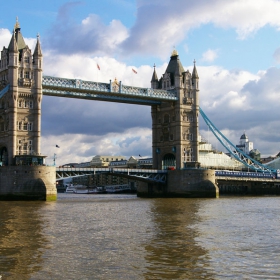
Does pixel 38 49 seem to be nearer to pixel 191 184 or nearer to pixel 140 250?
pixel 191 184

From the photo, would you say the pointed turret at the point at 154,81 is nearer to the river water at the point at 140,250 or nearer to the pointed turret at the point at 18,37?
the pointed turret at the point at 18,37

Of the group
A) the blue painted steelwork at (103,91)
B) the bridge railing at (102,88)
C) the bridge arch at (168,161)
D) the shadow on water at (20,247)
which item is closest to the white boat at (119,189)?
the bridge arch at (168,161)

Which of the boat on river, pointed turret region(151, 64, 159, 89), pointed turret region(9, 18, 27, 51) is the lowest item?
the boat on river

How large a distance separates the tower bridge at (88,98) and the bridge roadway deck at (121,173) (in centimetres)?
30

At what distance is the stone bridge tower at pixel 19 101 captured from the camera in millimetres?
82012

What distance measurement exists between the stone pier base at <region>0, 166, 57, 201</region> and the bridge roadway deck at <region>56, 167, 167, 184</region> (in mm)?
5342

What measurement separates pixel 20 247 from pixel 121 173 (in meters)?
66.2

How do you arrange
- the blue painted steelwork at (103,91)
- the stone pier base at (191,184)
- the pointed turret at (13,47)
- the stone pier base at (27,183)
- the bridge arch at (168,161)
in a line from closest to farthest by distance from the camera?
the stone pier base at (27,183) → the pointed turret at (13,47) → the blue painted steelwork at (103,91) → the stone pier base at (191,184) → the bridge arch at (168,161)

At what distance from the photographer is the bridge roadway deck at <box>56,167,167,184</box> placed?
84.7 m

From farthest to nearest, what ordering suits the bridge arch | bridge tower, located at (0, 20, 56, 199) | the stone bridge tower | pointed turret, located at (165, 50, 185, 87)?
the bridge arch → pointed turret, located at (165, 50, 185, 87) → the stone bridge tower → bridge tower, located at (0, 20, 56, 199)

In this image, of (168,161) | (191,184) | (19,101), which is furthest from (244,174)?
(19,101)

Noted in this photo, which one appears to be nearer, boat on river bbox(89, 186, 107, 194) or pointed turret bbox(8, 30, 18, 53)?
pointed turret bbox(8, 30, 18, 53)

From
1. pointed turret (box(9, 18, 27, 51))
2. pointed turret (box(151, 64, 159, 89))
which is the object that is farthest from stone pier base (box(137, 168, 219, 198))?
pointed turret (box(9, 18, 27, 51))

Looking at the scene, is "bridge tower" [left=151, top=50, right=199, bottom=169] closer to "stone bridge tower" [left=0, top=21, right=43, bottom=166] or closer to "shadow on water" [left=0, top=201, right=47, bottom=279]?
"stone bridge tower" [left=0, top=21, right=43, bottom=166]
